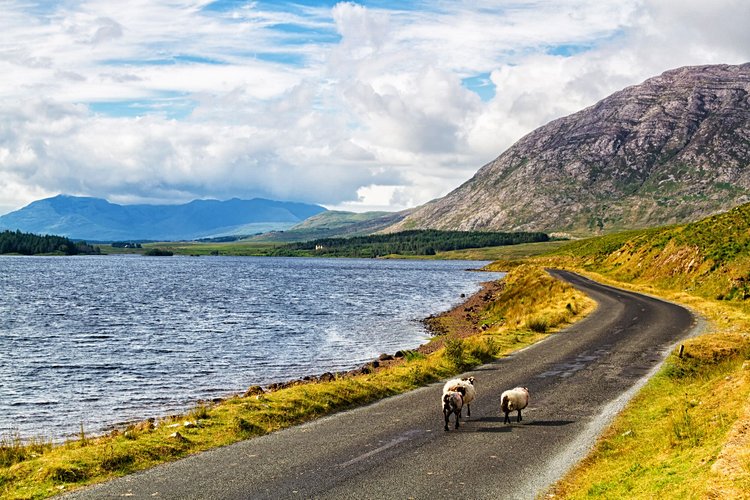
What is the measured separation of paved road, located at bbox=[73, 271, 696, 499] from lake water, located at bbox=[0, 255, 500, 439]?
13364 mm

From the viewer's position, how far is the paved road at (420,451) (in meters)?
15.4

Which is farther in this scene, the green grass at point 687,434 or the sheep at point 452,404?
the sheep at point 452,404

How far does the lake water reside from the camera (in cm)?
3369

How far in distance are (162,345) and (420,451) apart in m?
41.8

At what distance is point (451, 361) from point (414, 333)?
31.6 meters

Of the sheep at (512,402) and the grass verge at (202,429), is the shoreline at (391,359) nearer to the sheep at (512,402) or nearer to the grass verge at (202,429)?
the grass verge at (202,429)

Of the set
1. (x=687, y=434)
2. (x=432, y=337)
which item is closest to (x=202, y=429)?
(x=687, y=434)

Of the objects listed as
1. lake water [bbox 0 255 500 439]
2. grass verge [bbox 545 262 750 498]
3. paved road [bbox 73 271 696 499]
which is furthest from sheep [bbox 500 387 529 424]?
lake water [bbox 0 255 500 439]

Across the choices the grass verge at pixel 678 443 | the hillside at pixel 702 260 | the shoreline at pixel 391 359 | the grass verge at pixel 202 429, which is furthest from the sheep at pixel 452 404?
the hillside at pixel 702 260

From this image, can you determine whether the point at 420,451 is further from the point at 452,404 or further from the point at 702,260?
the point at 702,260

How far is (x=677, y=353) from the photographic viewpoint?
32.6 m

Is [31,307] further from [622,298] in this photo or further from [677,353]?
[677,353]

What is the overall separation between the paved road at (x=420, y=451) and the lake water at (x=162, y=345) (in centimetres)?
1336

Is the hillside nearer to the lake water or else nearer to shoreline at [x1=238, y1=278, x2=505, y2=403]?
shoreline at [x1=238, y1=278, x2=505, y2=403]
